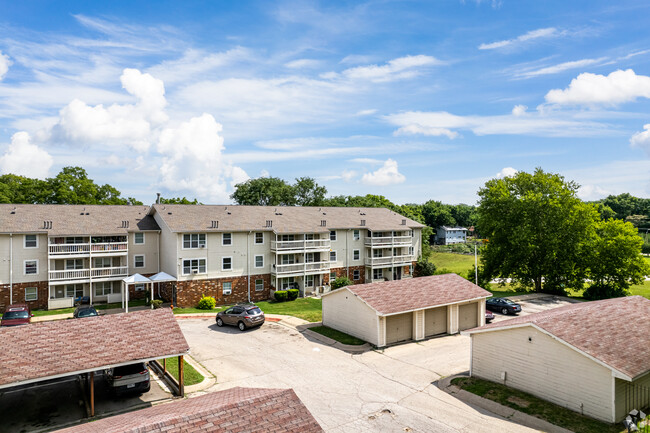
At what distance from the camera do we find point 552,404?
16266mm

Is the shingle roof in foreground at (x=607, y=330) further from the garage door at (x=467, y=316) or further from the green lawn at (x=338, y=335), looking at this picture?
the garage door at (x=467, y=316)

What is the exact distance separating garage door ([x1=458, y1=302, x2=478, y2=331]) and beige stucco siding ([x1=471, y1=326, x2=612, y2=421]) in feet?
28.7

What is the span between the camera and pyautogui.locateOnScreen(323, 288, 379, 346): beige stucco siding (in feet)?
80.8

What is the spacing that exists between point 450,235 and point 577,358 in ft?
357

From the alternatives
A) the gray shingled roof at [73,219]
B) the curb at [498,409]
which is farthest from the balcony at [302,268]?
the curb at [498,409]

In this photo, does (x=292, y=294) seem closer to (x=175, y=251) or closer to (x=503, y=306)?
(x=175, y=251)

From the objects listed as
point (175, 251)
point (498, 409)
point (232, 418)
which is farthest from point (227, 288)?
point (232, 418)

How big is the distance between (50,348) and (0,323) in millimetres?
16430

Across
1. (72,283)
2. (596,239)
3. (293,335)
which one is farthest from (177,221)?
(596,239)

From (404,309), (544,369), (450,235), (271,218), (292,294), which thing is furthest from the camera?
(450,235)

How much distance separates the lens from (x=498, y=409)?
16094mm

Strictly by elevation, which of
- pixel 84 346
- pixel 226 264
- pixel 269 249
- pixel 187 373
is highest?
pixel 269 249

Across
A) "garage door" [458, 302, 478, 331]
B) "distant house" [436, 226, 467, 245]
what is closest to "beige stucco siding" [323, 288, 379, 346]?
"garage door" [458, 302, 478, 331]

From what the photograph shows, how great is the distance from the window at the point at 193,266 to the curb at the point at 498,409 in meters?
24.5
